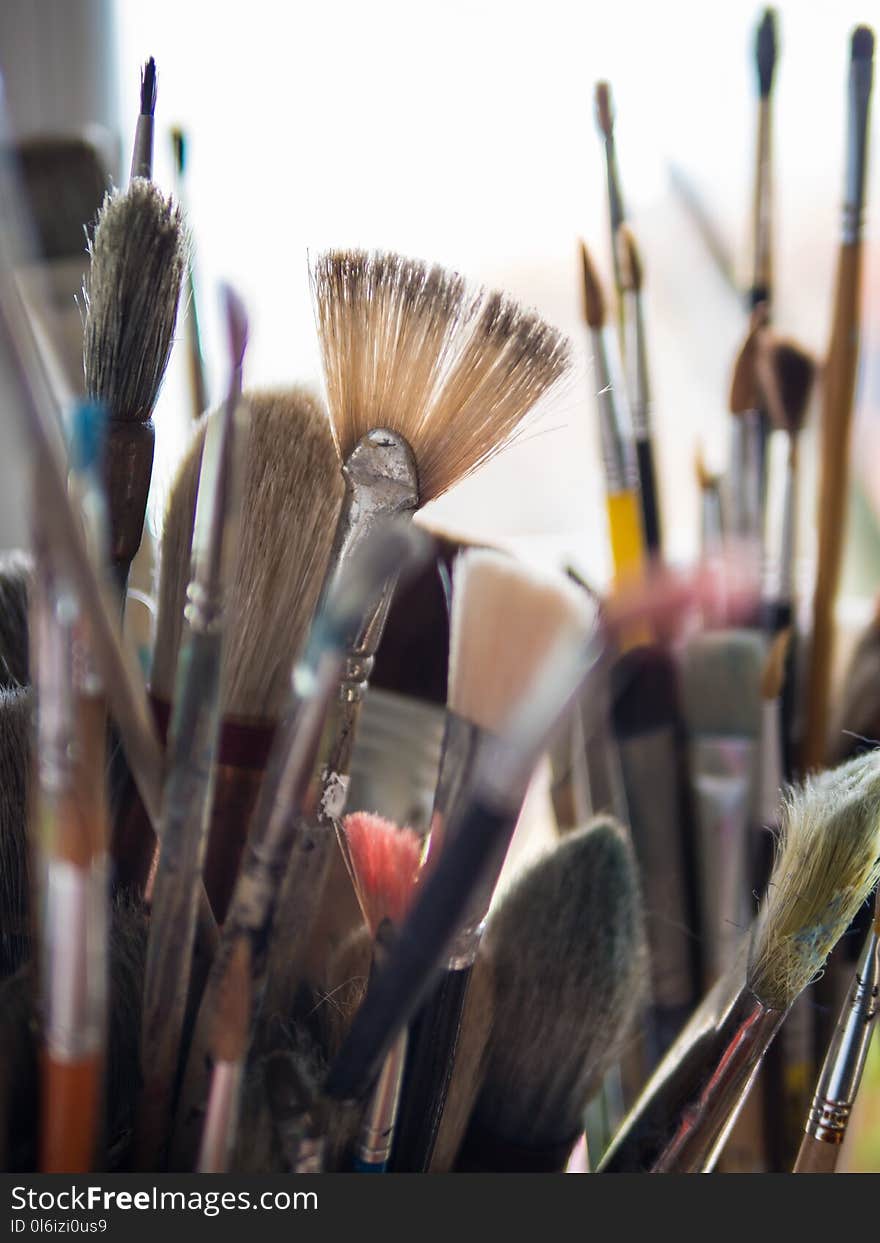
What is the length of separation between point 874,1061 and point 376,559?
489mm

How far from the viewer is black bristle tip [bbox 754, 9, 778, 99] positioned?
0.57 meters

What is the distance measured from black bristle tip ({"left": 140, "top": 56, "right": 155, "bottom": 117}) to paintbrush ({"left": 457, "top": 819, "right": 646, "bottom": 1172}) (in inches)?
12.0

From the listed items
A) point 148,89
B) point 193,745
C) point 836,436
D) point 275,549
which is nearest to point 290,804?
point 193,745

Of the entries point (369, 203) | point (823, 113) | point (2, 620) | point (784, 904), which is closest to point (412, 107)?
point (369, 203)

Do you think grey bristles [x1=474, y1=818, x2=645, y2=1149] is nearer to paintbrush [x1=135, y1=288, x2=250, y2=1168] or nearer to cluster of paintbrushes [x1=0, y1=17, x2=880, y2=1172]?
cluster of paintbrushes [x1=0, y1=17, x2=880, y2=1172]

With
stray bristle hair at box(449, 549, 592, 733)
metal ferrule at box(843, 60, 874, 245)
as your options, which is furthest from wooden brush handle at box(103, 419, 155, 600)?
metal ferrule at box(843, 60, 874, 245)

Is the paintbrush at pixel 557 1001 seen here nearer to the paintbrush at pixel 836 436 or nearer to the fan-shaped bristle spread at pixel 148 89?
the paintbrush at pixel 836 436

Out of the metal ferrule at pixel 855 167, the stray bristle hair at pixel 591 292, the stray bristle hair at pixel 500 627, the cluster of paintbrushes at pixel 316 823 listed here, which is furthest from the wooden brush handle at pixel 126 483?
the metal ferrule at pixel 855 167

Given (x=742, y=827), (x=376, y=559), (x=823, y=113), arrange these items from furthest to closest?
(x=823, y=113), (x=742, y=827), (x=376, y=559)

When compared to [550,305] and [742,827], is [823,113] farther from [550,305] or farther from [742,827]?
[742,827]

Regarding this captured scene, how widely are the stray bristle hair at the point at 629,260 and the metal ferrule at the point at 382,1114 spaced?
37 centimetres

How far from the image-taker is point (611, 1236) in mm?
358

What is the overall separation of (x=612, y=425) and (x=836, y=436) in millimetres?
106

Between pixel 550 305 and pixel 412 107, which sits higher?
pixel 412 107
